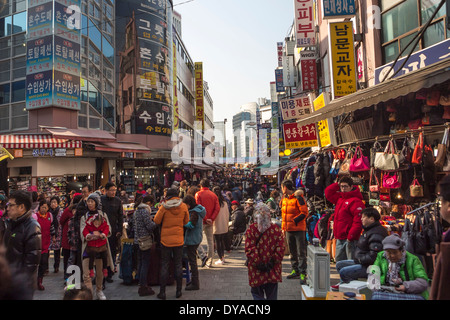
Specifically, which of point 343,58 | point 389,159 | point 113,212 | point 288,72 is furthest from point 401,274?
point 288,72

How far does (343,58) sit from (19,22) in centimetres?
1848

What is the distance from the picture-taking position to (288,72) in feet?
69.3

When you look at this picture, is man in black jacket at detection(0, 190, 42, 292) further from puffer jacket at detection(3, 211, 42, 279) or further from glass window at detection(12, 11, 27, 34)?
glass window at detection(12, 11, 27, 34)

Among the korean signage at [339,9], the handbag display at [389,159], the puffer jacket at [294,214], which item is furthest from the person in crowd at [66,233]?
the korean signage at [339,9]

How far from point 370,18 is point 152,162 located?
21129 millimetres

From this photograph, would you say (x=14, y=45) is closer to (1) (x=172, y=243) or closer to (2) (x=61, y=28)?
(2) (x=61, y=28)

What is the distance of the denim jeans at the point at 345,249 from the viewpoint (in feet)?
18.5

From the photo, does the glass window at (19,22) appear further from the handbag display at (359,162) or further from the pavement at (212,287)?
the handbag display at (359,162)

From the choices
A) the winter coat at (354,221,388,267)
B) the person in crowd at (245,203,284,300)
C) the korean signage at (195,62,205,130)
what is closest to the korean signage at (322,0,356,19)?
the winter coat at (354,221,388,267)

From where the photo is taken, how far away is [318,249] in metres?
4.74

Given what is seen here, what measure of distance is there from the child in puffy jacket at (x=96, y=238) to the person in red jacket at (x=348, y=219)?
14.2ft

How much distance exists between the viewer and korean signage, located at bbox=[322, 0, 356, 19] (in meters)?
10.3

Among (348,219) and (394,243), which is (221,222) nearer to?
(348,219)

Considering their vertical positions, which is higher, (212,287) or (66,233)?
(66,233)
